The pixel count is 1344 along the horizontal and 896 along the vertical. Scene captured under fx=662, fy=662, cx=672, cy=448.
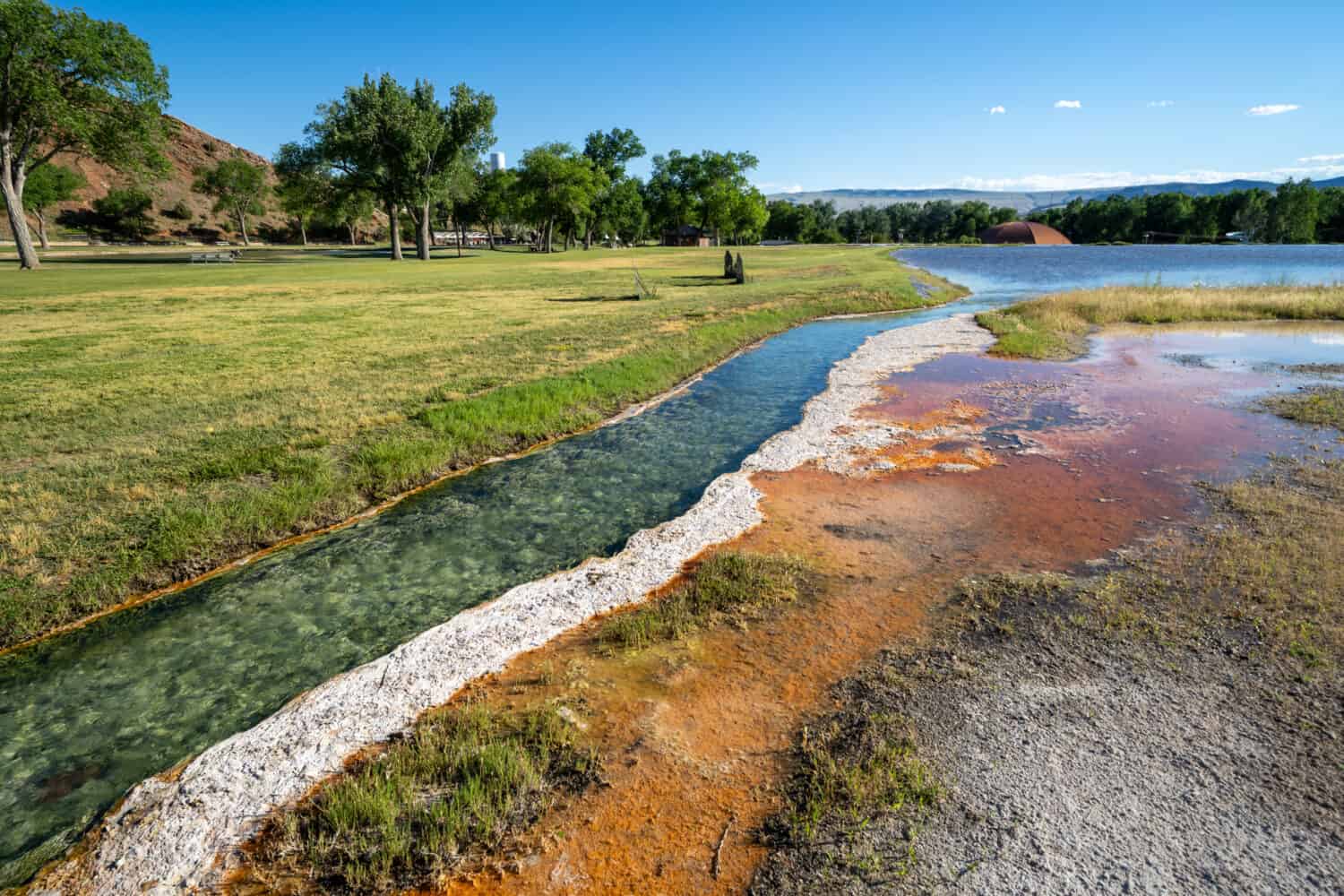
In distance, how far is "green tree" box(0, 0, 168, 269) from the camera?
126ft

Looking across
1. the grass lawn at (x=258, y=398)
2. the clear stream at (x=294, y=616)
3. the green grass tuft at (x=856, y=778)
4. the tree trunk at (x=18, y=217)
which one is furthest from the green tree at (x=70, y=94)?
the green grass tuft at (x=856, y=778)

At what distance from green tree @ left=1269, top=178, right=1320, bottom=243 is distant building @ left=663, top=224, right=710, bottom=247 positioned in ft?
404

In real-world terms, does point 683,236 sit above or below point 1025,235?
below

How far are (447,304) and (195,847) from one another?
2937 centimetres

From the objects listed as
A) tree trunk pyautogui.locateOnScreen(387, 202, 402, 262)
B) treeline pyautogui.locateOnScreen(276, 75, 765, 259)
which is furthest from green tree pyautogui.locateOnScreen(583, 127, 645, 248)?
tree trunk pyautogui.locateOnScreen(387, 202, 402, 262)

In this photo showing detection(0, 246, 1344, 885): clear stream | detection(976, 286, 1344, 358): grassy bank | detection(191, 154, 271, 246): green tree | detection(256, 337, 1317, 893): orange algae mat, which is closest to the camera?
detection(256, 337, 1317, 893): orange algae mat

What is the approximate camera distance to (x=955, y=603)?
6.96m

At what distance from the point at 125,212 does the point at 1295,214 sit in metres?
225

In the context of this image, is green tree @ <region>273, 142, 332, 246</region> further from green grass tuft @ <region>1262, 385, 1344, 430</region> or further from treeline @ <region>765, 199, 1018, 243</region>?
treeline @ <region>765, 199, 1018, 243</region>

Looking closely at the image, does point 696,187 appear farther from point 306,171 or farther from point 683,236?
point 306,171

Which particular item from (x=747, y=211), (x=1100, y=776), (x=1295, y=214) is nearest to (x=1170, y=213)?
(x=1295, y=214)

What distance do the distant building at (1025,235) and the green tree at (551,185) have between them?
119 m

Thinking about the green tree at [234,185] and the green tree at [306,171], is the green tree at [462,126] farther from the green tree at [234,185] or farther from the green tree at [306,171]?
the green tree at [234,185]

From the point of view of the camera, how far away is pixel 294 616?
7.34 meters
